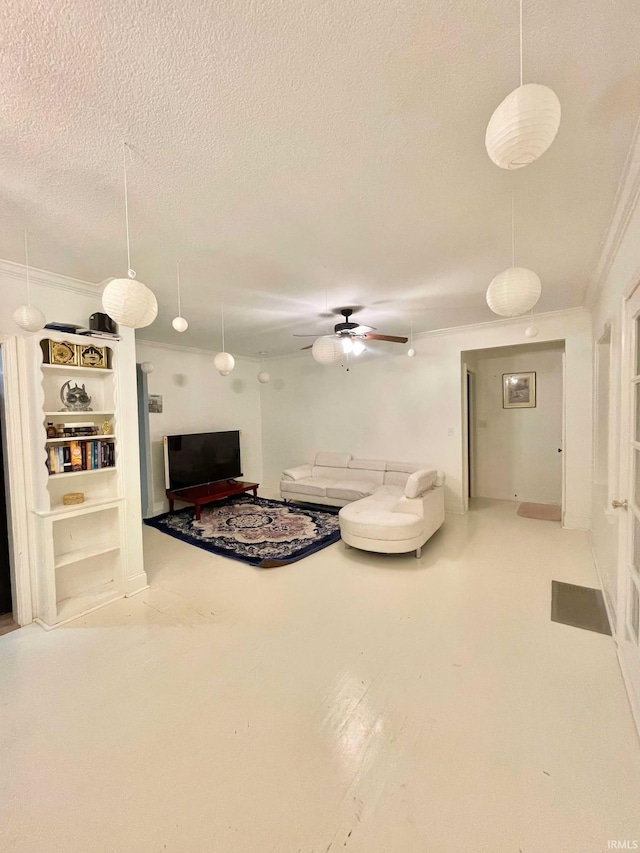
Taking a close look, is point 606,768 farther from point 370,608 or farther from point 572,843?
point 370,608

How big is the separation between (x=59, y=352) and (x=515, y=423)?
5962 mm

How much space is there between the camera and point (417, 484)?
12.3ft

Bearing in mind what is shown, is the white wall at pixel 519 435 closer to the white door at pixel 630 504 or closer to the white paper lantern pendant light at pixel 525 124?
the white door at pixel 630 504

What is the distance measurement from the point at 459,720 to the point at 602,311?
331 centimetres

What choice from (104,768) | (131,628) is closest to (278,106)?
(104,768)

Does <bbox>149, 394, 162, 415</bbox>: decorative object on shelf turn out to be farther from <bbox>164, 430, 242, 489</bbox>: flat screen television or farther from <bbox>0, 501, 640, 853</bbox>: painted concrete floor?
<bbox>0, 501, 640, 853</bbox>: painted concrete floor

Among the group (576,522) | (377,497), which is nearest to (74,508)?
(377,497)

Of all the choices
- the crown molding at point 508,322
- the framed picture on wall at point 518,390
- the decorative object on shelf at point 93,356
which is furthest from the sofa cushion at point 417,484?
the decorative object on shelf at point 93,356

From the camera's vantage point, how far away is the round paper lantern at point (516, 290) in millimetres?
1619

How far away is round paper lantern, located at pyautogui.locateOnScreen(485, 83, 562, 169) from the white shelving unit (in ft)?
9.61

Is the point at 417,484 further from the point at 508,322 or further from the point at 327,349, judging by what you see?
the point at 508,322

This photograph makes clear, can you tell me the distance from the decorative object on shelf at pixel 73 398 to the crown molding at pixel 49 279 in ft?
2.50

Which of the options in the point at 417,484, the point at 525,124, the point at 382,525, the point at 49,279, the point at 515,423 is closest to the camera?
the point at 525,124

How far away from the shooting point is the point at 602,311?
3088 mm
